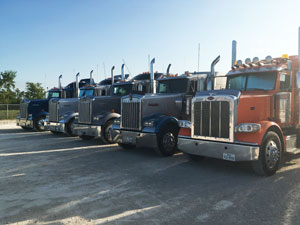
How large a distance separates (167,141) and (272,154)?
315 centimetres

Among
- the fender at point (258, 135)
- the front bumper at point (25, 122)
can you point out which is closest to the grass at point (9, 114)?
the front bumper at point (25, 122)

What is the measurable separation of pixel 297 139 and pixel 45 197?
607cm

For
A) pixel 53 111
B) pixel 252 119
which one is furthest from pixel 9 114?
pixel 252 119

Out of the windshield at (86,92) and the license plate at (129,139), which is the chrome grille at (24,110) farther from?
the license plate at (129,139)

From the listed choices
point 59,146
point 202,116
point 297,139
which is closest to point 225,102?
point 202,116

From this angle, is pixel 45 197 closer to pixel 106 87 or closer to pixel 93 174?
pixel 93 174

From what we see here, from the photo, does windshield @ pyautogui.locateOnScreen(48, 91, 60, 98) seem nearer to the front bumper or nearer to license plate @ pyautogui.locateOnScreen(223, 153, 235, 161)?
the front bumper

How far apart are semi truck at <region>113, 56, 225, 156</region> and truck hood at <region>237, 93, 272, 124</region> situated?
1607mm

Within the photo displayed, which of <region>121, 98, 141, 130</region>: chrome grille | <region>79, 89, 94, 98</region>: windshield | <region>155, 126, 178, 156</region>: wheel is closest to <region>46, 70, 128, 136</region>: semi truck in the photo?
<region>79, 89, 94, 98</region>: windshield

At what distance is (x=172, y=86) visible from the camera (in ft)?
32.5

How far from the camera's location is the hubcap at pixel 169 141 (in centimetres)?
848

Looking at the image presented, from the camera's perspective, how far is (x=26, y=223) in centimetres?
384

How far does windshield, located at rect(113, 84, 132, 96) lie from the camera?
1205cm

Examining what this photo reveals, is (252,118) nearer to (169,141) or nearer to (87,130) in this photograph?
(169,141)
